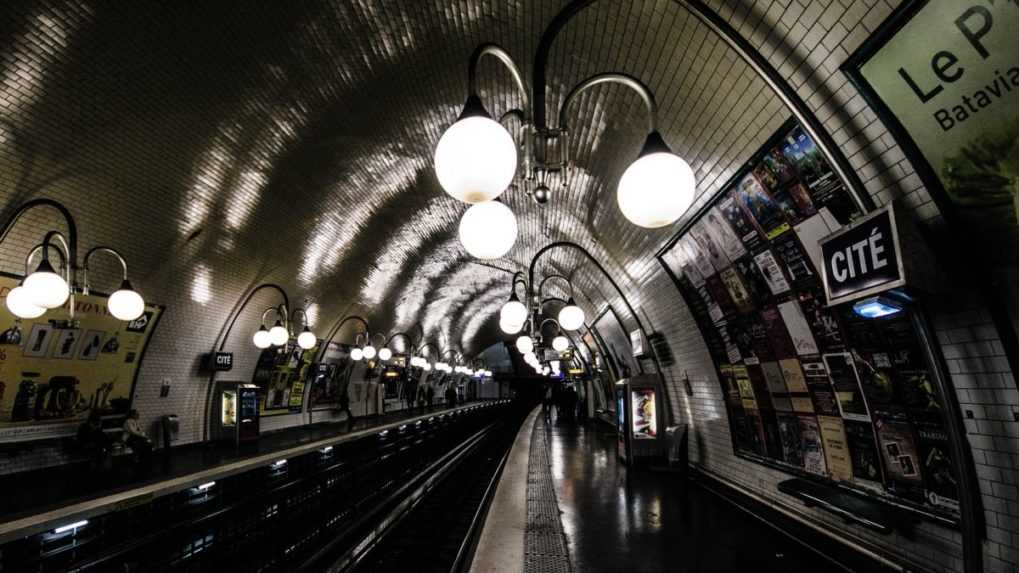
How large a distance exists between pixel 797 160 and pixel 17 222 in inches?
366

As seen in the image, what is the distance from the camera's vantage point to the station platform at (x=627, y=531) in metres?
4.50

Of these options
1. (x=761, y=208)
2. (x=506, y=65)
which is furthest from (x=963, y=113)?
(x=506, y=65)

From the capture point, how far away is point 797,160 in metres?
3.79

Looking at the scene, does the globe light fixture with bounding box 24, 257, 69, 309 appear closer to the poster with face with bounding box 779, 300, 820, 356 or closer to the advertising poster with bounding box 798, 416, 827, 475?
the poster with face with bounding box 779, 300, 820, 356

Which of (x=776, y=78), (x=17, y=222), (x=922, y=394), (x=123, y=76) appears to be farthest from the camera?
(x=17, y=222)

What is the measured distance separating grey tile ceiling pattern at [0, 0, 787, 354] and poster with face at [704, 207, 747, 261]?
318 millimetres

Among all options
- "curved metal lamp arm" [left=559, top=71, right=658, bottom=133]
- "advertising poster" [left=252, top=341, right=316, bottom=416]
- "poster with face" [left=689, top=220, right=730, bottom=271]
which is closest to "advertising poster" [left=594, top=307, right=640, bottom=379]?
"poster with face" [left=689, top=220, right=730, bottom=271]

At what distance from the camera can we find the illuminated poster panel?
3.53m

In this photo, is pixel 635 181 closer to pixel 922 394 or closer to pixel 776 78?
pixel 776 78

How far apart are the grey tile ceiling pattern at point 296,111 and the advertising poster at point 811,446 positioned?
2.67 meters

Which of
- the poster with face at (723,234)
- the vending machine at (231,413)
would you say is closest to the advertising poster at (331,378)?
the vending machine at (231,413)

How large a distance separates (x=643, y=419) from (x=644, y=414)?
114 millimetres

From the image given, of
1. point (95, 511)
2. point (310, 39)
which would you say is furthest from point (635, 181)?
point (95, 511)

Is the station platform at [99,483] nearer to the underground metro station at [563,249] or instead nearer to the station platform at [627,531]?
the underground metro station at [563,249]
